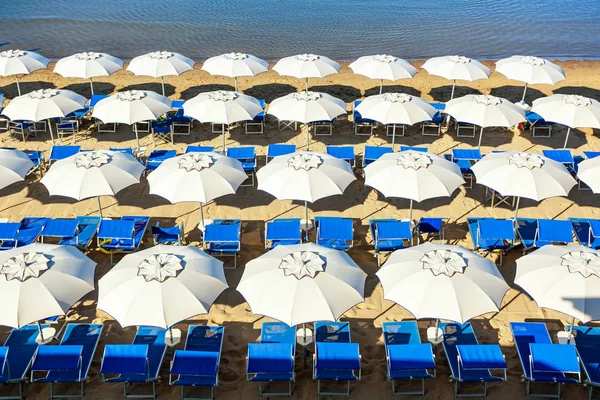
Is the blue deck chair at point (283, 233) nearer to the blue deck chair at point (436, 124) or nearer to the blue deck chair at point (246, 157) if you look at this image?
the blue deck chair at point (246, 157)

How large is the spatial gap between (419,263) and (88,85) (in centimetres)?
1608

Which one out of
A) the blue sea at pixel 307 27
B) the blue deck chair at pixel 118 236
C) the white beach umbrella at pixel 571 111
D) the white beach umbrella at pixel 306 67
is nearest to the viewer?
the blue deck chair at pixel 118 236

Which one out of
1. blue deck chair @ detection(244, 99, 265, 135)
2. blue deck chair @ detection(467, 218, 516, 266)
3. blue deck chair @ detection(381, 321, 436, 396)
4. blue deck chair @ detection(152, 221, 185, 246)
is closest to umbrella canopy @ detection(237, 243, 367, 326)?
blue deck chair @ detection(381, 321, 436, 396)

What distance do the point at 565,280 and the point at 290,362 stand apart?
3919mm

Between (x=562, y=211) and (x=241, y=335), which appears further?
(x=562, y=211)

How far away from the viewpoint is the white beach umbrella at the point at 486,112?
12234mm

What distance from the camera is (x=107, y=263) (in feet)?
31.2

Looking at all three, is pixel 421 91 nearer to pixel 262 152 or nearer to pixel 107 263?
pixel 262 152

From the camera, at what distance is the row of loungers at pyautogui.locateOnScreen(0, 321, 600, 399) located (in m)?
6.80

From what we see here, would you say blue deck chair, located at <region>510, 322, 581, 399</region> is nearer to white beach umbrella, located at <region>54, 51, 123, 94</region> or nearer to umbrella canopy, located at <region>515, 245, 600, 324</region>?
umbrella canopy, located at <region>515, 245, 600, 324</region>

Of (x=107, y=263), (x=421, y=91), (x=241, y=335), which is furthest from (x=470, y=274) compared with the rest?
(x=421, y=91)

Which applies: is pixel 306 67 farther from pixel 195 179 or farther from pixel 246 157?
pixel 195 179

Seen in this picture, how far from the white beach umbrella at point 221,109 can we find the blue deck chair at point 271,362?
6449 millimetres

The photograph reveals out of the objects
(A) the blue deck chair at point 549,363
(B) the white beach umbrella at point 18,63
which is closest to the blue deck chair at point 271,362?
(A) the blue deck chair at point 549,363
